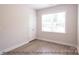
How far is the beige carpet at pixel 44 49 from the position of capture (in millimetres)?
1483

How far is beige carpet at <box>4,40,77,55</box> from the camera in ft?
4.87

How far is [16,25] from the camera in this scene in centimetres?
152

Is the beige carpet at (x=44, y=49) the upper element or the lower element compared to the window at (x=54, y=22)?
lower

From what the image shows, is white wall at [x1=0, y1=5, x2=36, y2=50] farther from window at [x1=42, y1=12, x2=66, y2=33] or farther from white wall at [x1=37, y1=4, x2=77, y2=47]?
white wall at [x1=37, y1=4, x2=77, y2=47]

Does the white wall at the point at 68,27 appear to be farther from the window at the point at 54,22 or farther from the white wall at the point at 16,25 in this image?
the white wall at the point at 16,25

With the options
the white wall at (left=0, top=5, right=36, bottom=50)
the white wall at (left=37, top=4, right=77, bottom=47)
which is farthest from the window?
the white wall at (left=0, top=5, right=36, bottom=50)

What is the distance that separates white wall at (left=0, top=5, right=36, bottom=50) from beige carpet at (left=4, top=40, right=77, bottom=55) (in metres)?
0.13

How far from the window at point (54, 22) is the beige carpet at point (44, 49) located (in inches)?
11.2

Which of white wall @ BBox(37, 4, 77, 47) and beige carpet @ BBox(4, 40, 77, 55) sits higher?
white wall @ BBox(37, 4, 77, 47)

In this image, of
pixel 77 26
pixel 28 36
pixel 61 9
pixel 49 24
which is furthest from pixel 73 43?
pixel 28 36

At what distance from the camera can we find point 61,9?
1482 millimetres

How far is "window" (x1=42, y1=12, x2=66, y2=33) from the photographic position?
148 centimetres

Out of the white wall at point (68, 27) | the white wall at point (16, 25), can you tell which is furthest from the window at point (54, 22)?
the white wall at point (16, 25)

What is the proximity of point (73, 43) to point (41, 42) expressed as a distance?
615 mm
